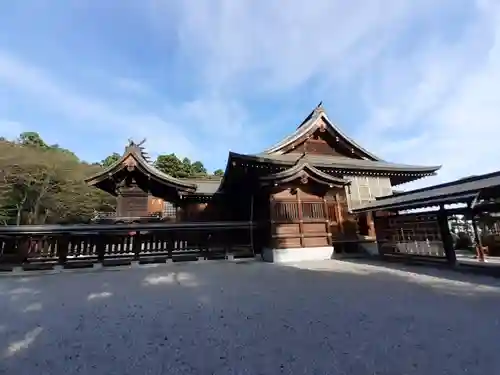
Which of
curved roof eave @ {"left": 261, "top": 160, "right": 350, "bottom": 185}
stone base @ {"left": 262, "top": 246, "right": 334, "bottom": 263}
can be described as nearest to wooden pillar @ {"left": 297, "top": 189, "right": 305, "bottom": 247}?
stone base @ {"left": 262, "top": 246, "right": 334, "bottom": 263}

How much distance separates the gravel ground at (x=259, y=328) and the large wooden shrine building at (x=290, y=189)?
15.4ft

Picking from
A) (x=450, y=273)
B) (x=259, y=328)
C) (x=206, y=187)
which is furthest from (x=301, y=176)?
(x=206, y=187)

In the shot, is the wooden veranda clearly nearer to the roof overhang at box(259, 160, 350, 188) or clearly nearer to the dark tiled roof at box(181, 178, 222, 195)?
the roof overhang at box(259, 160, 350, 188)

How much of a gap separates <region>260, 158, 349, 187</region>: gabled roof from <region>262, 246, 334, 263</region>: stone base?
2.75 meters

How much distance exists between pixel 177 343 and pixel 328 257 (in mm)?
9233

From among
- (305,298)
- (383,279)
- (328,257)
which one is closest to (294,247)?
(328,257)

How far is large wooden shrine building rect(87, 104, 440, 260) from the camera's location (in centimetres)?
1139

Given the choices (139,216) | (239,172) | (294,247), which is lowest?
(294,247)

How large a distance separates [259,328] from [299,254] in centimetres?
768

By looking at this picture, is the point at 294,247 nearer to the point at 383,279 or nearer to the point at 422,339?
the point at 383,279

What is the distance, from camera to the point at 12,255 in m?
10.0

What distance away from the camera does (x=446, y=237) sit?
8.52 m

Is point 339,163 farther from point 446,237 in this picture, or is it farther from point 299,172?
point 446,237

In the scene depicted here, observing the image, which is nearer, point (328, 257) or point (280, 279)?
point (280, 279)
